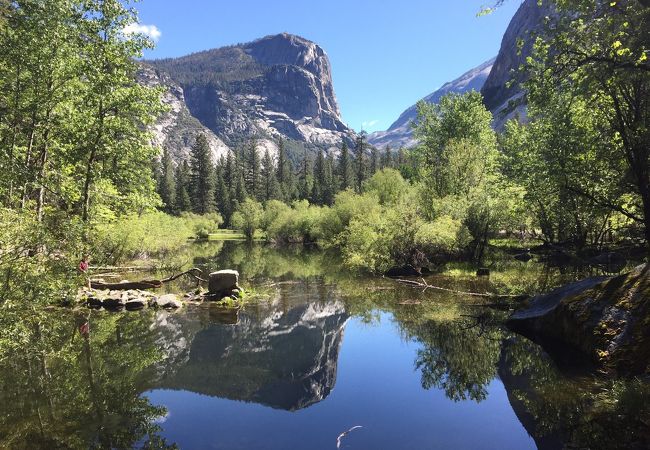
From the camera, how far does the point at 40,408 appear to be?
30.4ft

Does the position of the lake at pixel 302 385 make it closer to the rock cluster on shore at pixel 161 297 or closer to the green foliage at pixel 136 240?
the rock cluster on shore at pixel 161 297

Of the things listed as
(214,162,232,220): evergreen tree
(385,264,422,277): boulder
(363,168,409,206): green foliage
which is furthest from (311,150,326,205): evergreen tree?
(385,264,422,277): boulder

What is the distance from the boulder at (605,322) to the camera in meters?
8.99

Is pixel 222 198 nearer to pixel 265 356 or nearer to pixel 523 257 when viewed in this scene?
pixel 523 257

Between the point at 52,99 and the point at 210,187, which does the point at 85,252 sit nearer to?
the point at 52,99

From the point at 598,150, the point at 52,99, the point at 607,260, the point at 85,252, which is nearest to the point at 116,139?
the point at 52,99

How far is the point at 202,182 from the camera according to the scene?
10144cm

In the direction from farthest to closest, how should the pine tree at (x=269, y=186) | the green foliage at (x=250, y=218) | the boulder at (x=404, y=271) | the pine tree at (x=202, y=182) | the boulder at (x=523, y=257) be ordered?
the pine tree at (x=269, y=186)
the pine tree at (x=202, y=182)
the green foliage at (x=250, y=218)
the boulder at (x=523, y=257)
the boulder at (x=404, y=271)

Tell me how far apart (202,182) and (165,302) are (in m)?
85.3

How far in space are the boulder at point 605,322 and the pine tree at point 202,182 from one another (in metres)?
95.3

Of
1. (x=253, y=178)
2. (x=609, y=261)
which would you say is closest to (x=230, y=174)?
(x=253, y=178)

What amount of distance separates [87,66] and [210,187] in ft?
287

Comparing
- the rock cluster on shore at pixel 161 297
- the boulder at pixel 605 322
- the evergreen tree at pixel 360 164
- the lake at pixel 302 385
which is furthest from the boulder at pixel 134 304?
the evergreen tree at pixel 360 164

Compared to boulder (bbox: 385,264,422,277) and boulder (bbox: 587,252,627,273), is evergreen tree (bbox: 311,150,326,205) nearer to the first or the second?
boulder (bbox: 385,264,422,277)
